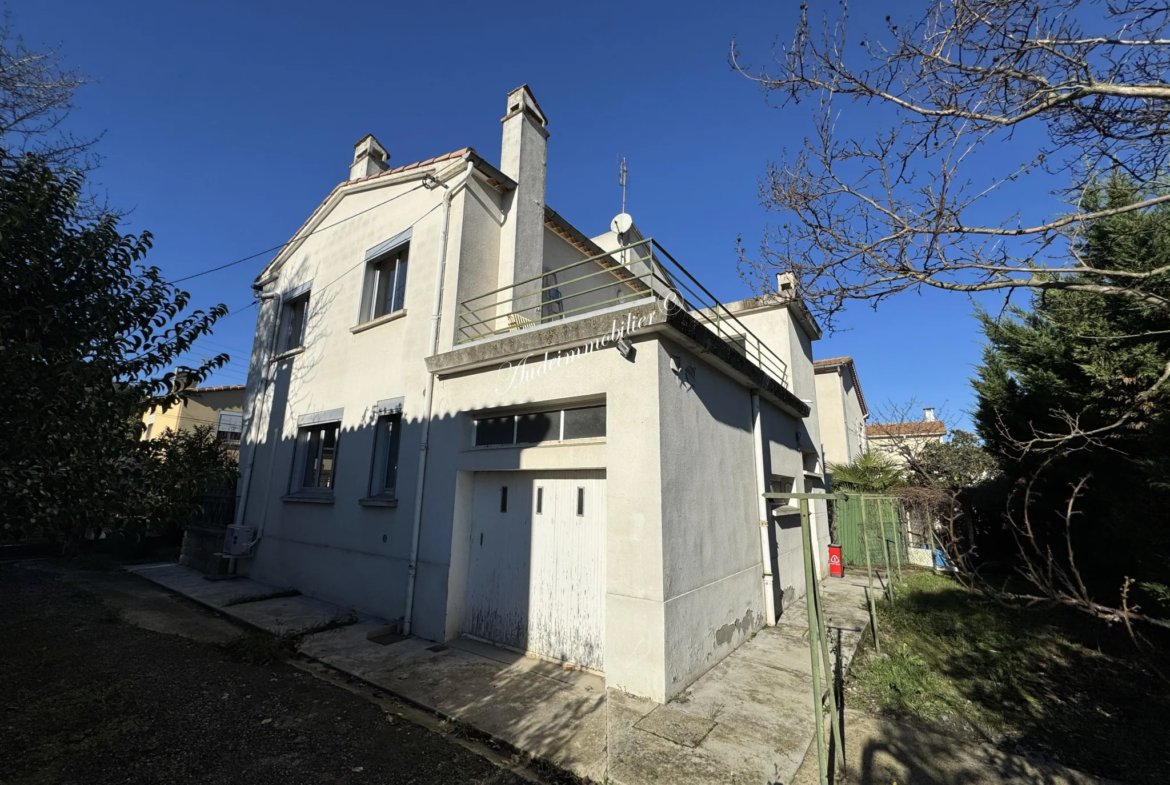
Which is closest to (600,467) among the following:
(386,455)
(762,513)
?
(762,513)

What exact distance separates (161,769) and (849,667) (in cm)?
637

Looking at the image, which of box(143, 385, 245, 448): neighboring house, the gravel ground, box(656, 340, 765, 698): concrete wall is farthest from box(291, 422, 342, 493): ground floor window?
box(143, 385, 245, 448): neighboring house

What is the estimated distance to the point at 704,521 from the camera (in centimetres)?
545

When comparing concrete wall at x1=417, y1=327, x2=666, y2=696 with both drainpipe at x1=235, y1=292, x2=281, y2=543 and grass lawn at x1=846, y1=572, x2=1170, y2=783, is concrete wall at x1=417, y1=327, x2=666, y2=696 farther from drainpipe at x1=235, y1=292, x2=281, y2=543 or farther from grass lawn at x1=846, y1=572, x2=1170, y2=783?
drainpipe at x1=235, y1=292, x2=281, y2=543

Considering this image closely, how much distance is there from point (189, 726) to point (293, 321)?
877cm

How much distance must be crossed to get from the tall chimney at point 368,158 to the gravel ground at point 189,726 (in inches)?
369

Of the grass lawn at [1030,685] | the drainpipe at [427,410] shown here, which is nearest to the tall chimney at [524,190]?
the drainpipe at [427,410]

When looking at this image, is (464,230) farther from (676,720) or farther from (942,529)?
(942,529)

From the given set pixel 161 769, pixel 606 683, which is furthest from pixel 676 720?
pixel 161 769

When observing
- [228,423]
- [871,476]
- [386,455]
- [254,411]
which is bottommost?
[386,455]

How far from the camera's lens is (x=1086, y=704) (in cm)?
486

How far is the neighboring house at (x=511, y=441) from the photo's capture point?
16.1 ft

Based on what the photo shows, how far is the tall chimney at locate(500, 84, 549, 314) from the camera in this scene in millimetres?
8125

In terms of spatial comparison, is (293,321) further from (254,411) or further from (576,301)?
(576,301)
